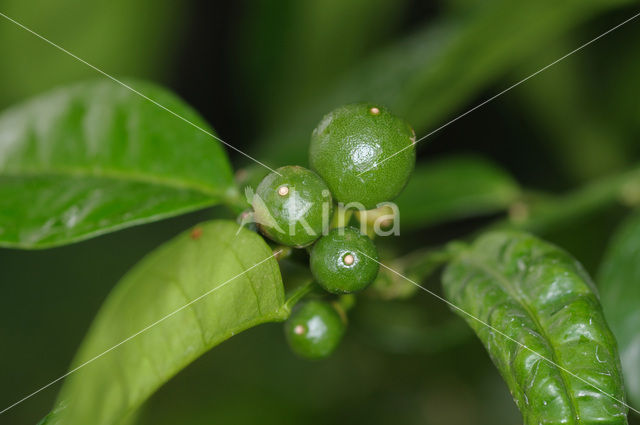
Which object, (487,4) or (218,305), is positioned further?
(487,4)

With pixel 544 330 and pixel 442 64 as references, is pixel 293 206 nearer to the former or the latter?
pixel 544 330

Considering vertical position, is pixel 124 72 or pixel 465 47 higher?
pixel 124 72

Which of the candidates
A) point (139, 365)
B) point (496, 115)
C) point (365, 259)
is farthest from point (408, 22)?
point (139, 365)

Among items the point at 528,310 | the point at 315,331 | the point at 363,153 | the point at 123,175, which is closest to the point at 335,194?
the point at 363,153

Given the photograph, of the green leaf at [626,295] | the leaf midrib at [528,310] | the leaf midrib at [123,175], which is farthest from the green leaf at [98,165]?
the green leaf at [626,295]

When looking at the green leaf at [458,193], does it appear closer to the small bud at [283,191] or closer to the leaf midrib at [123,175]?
the leaf midrib at [123,175]

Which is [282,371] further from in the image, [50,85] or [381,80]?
[50,85]

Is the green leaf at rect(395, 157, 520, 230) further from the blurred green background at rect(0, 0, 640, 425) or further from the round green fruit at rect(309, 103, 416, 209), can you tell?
the round green fruit at rect(309, 103, 416, 209)
